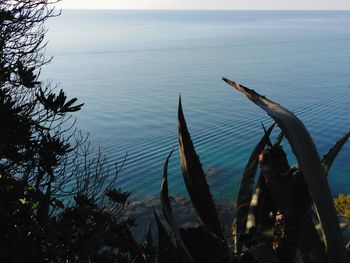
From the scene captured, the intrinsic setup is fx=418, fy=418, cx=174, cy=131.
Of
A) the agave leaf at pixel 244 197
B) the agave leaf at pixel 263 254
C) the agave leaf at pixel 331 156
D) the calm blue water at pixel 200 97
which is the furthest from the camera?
the calm blue water at pixel 200 97

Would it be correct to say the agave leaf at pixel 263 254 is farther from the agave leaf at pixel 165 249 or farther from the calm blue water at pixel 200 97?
the calm blue water at pixel 200 97

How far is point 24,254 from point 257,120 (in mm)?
30116

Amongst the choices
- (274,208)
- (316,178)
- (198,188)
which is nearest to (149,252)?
(198,188)

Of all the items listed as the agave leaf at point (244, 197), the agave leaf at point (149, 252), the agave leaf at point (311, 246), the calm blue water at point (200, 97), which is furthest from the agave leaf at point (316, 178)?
the calm blue water at point (200, 97)

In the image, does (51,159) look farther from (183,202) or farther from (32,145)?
(183,202)

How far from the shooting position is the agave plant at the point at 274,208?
1.11 m

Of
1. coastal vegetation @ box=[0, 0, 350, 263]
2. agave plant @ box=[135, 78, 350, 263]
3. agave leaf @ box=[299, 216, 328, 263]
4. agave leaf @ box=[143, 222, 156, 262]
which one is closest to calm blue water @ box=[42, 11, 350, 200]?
coastal vegetation @ box=[0, 0, 350, 263]

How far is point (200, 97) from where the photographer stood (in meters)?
38.1

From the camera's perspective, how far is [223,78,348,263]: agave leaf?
1092 mm

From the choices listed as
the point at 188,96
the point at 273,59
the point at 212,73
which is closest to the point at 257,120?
the point at 188,96

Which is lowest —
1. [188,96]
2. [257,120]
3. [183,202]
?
[183,202]

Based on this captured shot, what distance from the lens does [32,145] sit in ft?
8.63

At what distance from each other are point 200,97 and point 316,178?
3716cm

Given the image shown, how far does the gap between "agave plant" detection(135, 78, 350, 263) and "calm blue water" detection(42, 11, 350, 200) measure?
1797 cm
